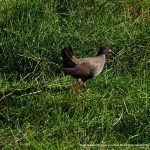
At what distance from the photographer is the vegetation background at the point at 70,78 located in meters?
4.43

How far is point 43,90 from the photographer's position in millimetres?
5359

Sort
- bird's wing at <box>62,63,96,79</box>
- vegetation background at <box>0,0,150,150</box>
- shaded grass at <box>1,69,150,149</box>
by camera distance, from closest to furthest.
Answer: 1. shaded grass at <box>1,69,150,149</box>
2. vegetation background at <box>0,0,150,150</box>
3. bird's wing at <box>62,63,96,79</box>

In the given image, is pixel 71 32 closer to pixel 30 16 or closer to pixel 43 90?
pixel 30 16

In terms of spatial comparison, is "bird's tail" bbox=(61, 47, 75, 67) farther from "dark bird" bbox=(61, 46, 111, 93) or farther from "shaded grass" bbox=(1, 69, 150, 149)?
"shaded grass" bbox=(1, 69, 150, 149)

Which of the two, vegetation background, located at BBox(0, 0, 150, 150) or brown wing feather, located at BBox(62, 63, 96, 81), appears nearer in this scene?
vegetation background, located at BBox(0, 0, 150, 150)

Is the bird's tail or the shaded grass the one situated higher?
the bird's tail

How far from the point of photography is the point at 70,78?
5918mm

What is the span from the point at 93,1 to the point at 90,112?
8.14 feet

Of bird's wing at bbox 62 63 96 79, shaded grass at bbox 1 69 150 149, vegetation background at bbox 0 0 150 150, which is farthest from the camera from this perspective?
bird's wing at bbox 62 63 96 79

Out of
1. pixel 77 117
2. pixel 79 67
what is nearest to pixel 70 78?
pixel 79 67

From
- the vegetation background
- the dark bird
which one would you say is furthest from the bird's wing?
the vegetation background

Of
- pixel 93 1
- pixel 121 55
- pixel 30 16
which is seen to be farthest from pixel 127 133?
pixel 93 1

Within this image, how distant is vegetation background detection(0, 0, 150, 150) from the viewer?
4434 millimetres

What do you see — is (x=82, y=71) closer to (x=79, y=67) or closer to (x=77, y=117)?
(x=79, y=67)
